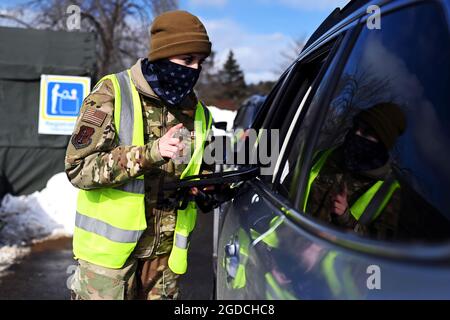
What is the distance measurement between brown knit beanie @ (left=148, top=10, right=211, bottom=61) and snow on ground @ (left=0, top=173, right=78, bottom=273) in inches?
156

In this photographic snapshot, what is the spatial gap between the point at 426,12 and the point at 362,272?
0.67m

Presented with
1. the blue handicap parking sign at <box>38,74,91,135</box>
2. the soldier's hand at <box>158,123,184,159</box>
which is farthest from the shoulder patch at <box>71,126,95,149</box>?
the blue handicap parking sign at <box>38,74,91,135</box>

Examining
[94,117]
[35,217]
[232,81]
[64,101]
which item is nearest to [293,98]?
[94,117]

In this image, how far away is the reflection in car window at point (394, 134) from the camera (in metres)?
1.07

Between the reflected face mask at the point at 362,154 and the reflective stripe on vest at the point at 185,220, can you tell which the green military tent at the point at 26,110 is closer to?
the reflective stripe on vest at the point at 185,220

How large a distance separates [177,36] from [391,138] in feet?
3.95

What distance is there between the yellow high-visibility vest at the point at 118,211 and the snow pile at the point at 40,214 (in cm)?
408

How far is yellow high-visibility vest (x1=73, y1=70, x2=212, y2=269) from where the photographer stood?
2.12m

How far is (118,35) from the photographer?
23.4 m

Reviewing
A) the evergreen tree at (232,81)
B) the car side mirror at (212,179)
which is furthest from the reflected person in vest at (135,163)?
the evergreen tree at (232,81)

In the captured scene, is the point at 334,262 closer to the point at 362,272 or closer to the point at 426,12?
the point at 362,272

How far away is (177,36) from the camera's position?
2129 mm

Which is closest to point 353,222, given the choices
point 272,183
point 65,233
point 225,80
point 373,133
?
point 373,133

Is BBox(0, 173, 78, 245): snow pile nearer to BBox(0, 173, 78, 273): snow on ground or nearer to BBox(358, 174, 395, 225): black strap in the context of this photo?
BBox(0, 173, 78, 273): snow on ground
